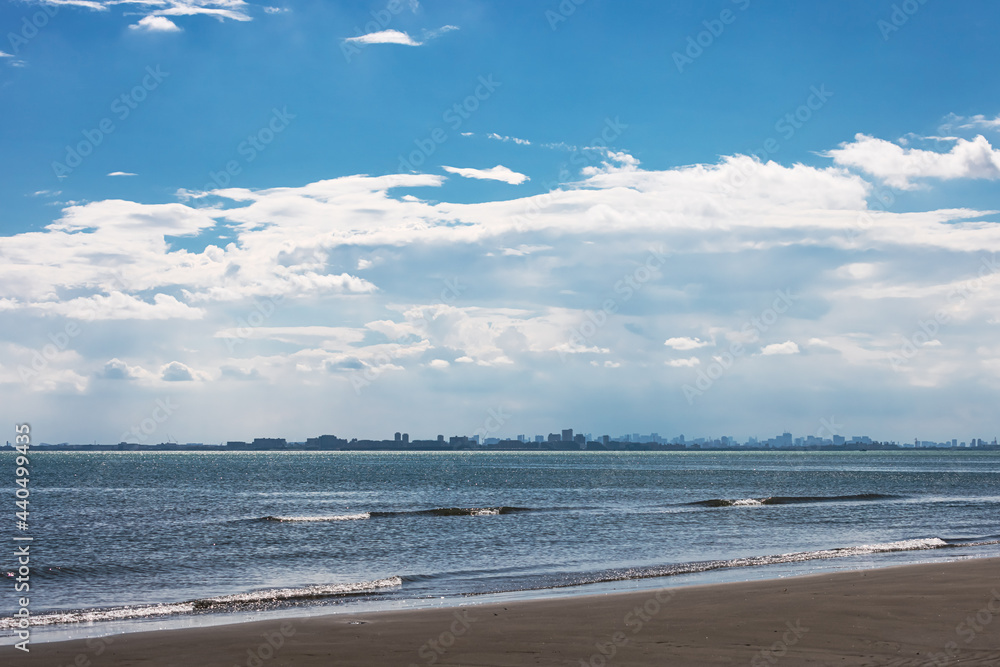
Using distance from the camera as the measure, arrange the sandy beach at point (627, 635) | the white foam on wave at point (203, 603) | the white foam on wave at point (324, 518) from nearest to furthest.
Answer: the sandy beach at point (627, 635) < the white foam on wave at point (203, 603) < the white foam on wave at point (324, 518)

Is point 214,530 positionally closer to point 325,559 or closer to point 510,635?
point 325,559

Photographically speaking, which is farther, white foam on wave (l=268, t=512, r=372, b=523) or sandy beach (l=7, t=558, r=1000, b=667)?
white foam on wave (l=268, t=512, r=372, b=523)

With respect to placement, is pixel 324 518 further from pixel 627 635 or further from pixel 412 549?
pixel 627 635

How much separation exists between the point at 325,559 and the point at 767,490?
76288mm

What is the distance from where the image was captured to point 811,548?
1433 inches

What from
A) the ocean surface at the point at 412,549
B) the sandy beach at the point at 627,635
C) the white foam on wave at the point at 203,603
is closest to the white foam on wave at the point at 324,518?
the ocean surface at the point at 412,549

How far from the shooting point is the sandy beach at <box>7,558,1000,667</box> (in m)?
13.8

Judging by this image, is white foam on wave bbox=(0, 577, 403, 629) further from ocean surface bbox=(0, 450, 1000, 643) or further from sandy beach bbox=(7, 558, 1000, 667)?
sandy beach bbox=(7, 558, 1000, 667)

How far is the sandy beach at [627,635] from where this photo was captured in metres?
13.8

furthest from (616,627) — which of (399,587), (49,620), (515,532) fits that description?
(515,532)

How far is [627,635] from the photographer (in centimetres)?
1571

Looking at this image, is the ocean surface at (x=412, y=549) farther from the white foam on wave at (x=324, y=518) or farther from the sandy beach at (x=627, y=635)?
the sandy beach at (x=627, y=635)

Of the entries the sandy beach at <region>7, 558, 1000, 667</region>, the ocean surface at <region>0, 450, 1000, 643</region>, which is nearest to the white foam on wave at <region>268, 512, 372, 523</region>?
the ocean surface at <region>0, 450, 1000, 643</region>

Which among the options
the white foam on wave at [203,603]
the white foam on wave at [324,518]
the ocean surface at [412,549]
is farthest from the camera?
the white foam on wave at [324,518]
